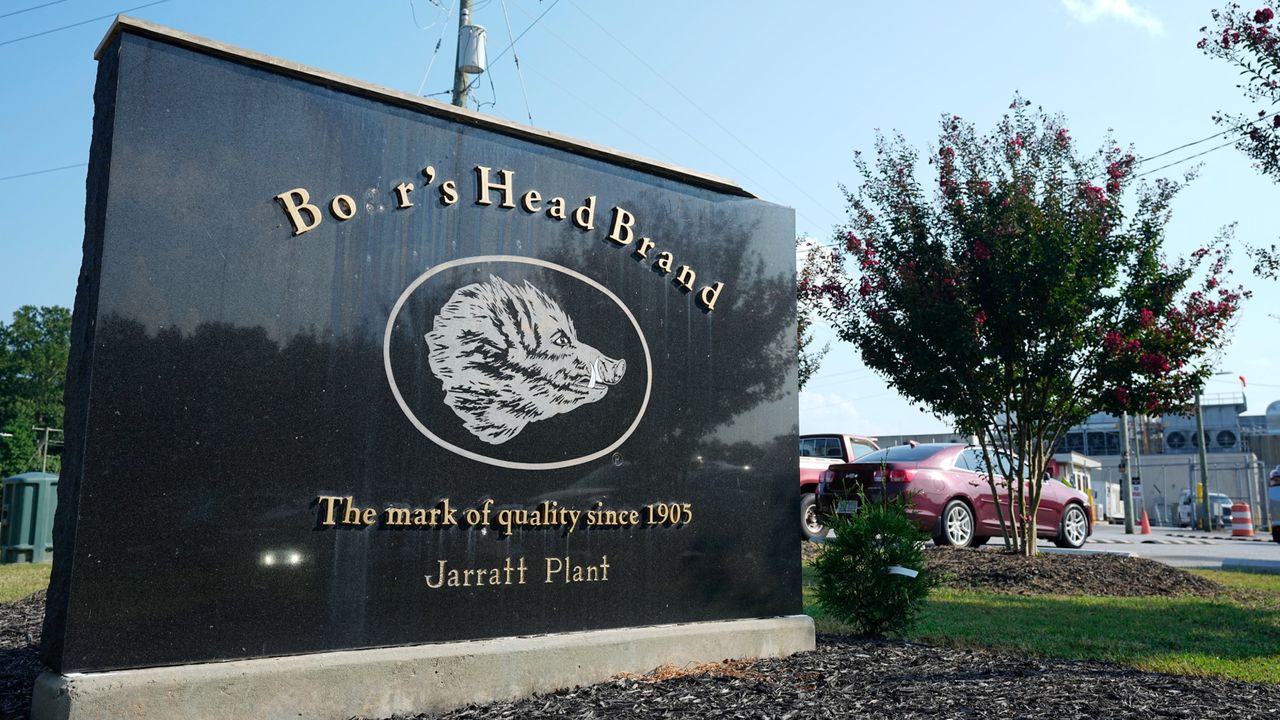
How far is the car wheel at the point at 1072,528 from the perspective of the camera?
14.2 meters

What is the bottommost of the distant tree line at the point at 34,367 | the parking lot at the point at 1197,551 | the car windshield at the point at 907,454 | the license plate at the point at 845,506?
the parking lot at the point at 1197,551

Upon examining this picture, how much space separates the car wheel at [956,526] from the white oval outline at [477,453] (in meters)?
8.40

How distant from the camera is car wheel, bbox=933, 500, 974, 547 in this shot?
12602 millimetres

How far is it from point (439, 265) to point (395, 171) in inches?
19.7

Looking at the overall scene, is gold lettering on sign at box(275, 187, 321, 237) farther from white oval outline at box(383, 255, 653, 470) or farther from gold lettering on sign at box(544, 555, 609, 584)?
gold lettering on sign at box(544, 555, 609, 584)

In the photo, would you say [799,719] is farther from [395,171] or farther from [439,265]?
[395,171]

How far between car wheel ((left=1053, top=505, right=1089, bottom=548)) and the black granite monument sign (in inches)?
389

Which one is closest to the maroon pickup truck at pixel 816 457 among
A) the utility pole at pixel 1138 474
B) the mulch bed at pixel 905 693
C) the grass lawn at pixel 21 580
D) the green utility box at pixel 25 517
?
the mulch bed at pixel 905 693

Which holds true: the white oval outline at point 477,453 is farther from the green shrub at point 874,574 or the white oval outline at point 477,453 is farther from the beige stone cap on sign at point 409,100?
the green shrub at point 874,574

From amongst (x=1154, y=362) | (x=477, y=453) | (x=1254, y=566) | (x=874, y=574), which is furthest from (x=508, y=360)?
(x=1254, y=566)

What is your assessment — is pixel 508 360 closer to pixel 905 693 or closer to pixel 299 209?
pixel 299 209

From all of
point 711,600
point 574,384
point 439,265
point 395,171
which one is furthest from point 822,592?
point 395,171

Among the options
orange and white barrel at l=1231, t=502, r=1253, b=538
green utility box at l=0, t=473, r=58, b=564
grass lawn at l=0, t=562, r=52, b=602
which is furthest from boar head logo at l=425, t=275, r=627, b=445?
orange and white barrel at l=1231, t=502, r=1253, b=538

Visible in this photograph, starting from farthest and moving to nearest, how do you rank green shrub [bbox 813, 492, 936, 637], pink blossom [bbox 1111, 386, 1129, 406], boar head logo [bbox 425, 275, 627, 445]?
1. pink blossom [bbox 1111, 386, 1129, 406]
2. green shrub [bbox 813, 492, 936, 637]
3. boar head logo [bbox 425, 275, 627, 445]
